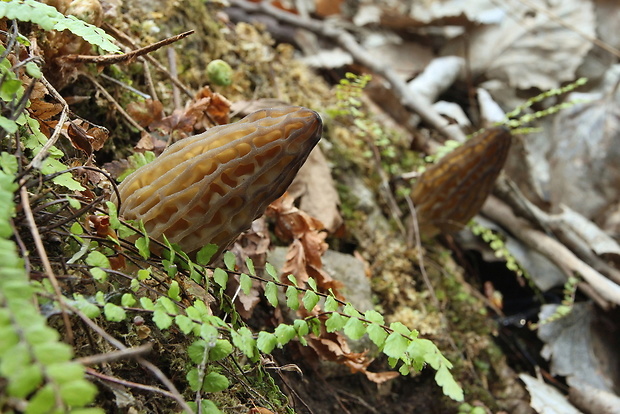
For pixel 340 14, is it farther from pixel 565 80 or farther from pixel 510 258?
pixel 510 258

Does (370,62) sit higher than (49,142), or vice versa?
(49,142)

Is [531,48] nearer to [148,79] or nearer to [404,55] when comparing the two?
[404,55]

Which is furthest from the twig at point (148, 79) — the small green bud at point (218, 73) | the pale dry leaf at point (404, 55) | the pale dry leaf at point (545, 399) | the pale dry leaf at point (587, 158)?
the pale dry leaf at point (587, 158)

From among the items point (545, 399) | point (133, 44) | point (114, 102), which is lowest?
point (545, 399)

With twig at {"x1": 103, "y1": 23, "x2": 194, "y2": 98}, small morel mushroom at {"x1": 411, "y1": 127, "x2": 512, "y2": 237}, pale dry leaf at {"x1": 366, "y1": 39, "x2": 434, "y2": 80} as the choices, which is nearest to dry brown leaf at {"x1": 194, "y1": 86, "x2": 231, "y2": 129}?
twig at {"x1": 103, "y1": 23, "x2": 194, "y2": 98}

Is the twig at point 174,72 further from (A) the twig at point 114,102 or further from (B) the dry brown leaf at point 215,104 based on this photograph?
(A) the twig at point 114,102

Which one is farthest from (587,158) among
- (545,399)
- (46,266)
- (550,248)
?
(46,266)

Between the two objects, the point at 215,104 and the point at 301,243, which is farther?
the point at 215,104
